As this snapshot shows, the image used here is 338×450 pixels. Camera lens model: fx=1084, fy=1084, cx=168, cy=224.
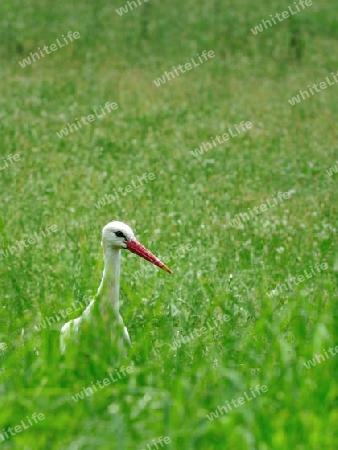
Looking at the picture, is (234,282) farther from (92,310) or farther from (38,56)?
(38,56)

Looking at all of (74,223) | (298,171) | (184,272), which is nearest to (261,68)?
(298,171)

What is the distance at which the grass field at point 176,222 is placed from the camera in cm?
668
